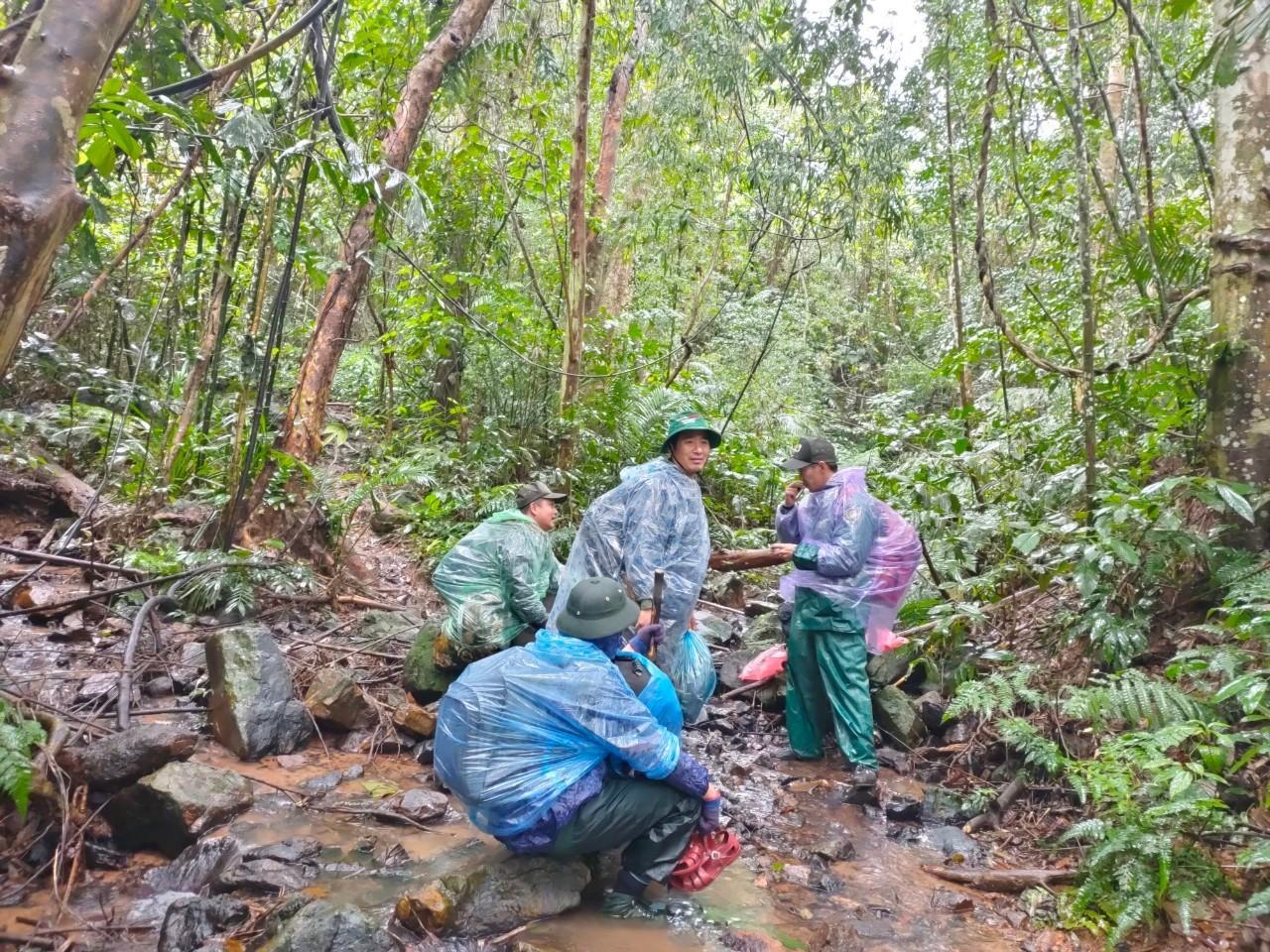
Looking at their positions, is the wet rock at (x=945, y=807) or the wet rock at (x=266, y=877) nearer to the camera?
the wet rock at (x=266, y=877)

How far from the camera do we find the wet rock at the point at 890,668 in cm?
554

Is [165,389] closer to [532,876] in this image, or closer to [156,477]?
Answer: [156,477]

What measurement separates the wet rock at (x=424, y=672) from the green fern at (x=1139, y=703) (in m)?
3.44

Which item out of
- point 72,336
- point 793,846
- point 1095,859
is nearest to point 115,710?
point 793,846

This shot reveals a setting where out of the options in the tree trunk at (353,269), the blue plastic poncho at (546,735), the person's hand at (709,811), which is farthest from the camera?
the tree trunk at (353,269)

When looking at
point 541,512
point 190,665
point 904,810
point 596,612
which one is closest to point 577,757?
point 596,612

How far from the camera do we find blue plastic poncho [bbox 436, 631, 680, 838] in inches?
115

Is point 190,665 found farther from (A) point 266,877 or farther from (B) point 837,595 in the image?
(B) point 837,595

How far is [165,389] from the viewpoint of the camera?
7293 millimetres

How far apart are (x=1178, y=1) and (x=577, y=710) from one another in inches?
111

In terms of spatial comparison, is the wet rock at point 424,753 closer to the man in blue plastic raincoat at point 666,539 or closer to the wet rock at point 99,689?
the man in blue plastic raincoat at point 666,539

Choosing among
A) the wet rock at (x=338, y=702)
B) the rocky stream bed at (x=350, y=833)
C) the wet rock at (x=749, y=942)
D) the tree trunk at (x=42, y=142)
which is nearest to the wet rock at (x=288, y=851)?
the rocky stream bed at (x=350, y=833)

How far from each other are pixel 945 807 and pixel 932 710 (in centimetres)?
88

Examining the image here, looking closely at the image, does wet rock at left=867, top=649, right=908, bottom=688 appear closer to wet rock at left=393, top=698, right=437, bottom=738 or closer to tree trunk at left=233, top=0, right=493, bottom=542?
wet rock at left=393, top=698, right=437, bottom=738
